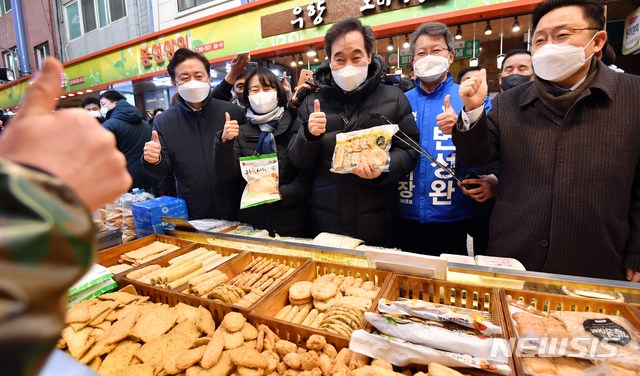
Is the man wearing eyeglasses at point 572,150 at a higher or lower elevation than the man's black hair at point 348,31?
lower

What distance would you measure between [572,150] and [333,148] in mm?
1414

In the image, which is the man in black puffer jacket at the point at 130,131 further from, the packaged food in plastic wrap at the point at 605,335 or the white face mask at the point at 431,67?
the packaged food in plastic wrap at the point at 605,335

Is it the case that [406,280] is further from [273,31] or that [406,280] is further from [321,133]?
[273,31]

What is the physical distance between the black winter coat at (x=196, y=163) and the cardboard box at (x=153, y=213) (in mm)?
467

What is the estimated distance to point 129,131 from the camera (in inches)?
179

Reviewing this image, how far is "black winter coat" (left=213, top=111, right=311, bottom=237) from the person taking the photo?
2.56 metres

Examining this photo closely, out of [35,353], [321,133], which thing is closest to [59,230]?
[35,353]

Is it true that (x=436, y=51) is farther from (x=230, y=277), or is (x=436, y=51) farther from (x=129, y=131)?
(x=129, y=131)

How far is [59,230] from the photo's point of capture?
41cm

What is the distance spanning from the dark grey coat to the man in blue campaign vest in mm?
609

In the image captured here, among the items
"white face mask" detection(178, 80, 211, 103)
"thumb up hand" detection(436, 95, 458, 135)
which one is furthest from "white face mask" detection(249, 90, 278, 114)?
"thumb up hand" detection(436, 95, 458, 135)

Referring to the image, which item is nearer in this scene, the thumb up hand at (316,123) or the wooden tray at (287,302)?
the wooden tray at (287,302)

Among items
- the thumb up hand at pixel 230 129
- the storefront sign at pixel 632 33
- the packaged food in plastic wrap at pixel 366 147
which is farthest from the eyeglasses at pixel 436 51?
the storefront sign at pixel 632 33

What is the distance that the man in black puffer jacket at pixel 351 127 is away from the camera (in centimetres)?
228
